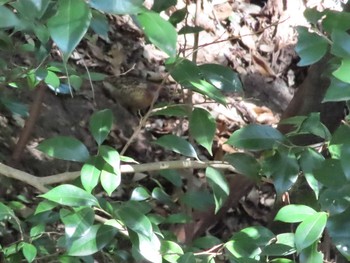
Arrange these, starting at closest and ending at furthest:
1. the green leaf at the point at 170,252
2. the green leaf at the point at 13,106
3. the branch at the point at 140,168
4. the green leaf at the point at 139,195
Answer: the green leaf at the point at 170,252 < the branch at the point at 140,168 < the green leaf at the point at 139,195 < the green leaf at the point at 13,106

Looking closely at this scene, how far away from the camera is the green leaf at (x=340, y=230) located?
111 cm

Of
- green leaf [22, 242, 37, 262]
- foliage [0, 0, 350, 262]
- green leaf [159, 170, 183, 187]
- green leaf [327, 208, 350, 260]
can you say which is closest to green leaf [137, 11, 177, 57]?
foliage [0, 0, 350, 262]

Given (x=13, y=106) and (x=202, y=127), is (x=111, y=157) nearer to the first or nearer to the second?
(x=202, y=127)

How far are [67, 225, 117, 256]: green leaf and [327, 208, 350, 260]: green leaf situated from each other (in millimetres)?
391

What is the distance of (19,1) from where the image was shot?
3.05 feet

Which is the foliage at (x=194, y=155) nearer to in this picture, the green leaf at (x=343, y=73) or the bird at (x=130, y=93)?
the green leaf at (x=343, y=73)

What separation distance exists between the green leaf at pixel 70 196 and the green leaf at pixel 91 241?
0.07 m

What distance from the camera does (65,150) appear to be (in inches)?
53.2

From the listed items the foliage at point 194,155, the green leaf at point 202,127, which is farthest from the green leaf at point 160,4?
the green leaf at point 202,127

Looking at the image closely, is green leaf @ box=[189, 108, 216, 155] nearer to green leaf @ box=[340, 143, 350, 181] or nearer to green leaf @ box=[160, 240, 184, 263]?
green leaf @ box=[160, 240, 184, 263]

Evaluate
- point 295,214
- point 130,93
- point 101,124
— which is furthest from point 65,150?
point 130,93

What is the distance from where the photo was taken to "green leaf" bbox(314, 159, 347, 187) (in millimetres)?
1109

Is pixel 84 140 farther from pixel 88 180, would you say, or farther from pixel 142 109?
pixel 88 180

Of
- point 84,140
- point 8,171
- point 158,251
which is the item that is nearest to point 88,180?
point 158,251
